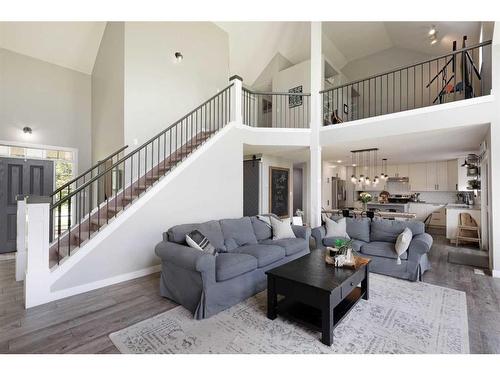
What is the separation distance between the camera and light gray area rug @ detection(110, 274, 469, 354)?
2043 mm

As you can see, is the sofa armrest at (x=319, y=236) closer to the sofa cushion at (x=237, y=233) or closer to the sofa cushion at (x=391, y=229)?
the sofa cushion at (x=391, y=229)

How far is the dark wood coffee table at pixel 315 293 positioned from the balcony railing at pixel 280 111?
16.2 ft

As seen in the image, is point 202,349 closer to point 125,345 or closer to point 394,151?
point 125,345

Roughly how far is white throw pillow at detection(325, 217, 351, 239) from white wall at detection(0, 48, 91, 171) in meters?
6.18

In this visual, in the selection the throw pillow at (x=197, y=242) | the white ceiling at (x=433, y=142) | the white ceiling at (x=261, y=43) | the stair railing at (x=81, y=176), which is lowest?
the throw pillow at (x=197, y=242)

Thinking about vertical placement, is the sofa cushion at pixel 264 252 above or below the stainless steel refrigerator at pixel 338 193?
below

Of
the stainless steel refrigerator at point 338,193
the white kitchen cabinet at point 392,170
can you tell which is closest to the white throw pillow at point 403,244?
the stainless steel refrigerator at point 338,193

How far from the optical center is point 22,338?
217 centimetres

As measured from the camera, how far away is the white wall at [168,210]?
3.29 meters

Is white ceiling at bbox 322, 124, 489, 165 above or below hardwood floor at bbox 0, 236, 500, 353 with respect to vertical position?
above

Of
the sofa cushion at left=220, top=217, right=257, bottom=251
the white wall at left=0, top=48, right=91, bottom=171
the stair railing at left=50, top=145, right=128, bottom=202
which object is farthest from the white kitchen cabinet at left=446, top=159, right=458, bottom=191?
the white wall at left=0, top=48, right=91, bottom=171

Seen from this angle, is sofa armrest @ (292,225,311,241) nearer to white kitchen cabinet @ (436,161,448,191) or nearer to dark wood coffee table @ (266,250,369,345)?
dark wood coffee table @ (266,250,369,345)

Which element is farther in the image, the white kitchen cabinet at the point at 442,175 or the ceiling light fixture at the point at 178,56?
the white kitchen cabinet at the point at 442,175
